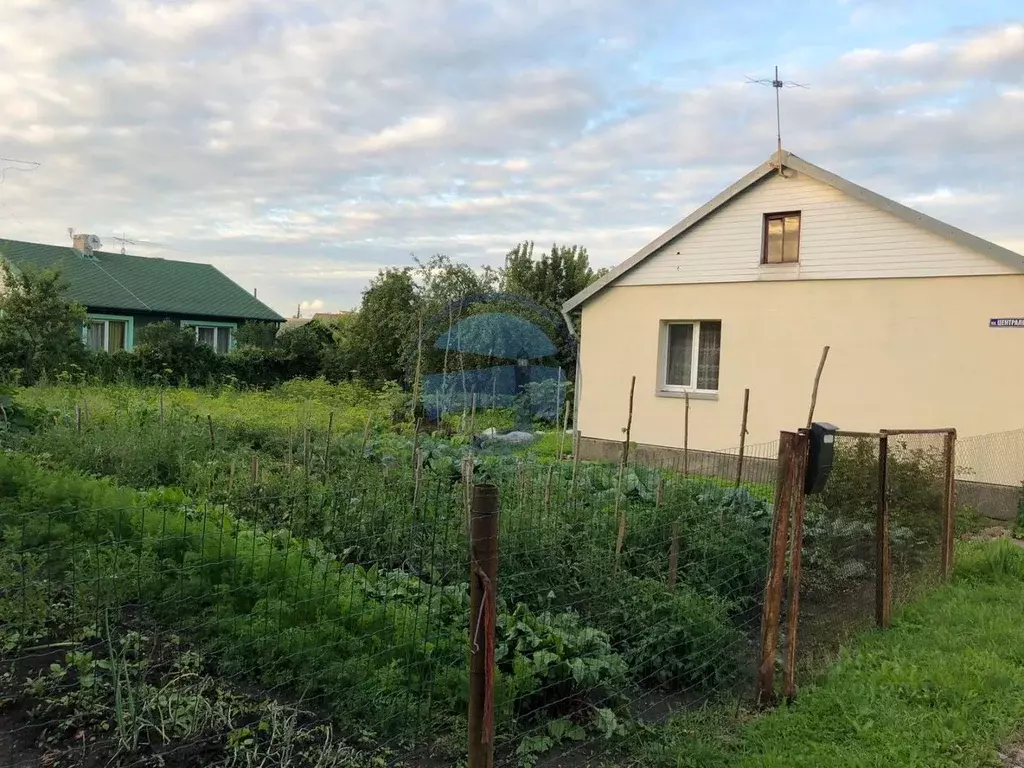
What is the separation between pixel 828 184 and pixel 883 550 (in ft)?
25.6

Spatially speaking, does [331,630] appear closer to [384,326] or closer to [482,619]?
[482,619]

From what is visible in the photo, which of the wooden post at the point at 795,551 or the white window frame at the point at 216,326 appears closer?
the wooden post at the point at 795,551

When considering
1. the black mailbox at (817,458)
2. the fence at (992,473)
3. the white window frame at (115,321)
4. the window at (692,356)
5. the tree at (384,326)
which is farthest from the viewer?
the white window frame at (115,321)

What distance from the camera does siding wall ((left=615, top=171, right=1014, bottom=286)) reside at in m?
11.0

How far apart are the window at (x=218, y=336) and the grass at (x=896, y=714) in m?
28.3

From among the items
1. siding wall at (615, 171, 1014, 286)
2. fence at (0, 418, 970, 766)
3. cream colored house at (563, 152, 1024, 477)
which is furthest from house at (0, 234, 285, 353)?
fence at (0, 418, 970, 766)

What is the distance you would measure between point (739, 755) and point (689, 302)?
10375mm

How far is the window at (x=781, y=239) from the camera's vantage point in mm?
12344

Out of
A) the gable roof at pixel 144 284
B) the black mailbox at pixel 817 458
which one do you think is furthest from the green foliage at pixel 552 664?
the gable roof at pixel 144 284

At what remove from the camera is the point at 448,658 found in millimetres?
3777

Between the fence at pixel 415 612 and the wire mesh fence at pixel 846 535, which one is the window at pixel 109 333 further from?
the wire mesh fence at pixel 846 535

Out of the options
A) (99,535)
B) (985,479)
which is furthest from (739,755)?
(985,479)

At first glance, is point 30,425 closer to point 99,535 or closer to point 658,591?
point 99,535

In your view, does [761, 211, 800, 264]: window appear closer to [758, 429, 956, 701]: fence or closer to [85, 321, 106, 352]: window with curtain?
[758, 429, 956, 701]: fence
